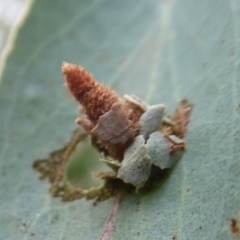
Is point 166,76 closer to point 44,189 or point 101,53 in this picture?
point 101,53

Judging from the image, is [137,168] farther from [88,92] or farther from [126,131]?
[88,92]

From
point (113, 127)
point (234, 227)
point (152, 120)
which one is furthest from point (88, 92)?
point (234, 227)

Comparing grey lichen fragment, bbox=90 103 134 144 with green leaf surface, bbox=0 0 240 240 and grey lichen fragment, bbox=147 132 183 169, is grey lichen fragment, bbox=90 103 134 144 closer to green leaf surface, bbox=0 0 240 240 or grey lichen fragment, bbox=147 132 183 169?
grey lichen fragment, bbox=147 132 183 169

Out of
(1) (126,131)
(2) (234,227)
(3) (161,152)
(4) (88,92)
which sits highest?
(4) (88,92)

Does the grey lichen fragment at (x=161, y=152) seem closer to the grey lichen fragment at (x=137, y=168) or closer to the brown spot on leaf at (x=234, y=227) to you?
the grey lichen fragment at (x=137, y=168)

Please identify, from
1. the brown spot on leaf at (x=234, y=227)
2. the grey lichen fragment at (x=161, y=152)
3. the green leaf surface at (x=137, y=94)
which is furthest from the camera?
the grey lichen fragment at (x=161, y=152)

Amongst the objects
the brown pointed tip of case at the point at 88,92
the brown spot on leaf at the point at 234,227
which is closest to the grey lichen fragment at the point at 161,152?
the brown pointed tip of case at the point at 88,92

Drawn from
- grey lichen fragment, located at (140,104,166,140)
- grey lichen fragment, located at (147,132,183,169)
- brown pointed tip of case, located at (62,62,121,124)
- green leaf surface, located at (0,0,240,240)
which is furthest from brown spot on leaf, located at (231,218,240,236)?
brown pointed tip of case, located at (62,62,121,124)
